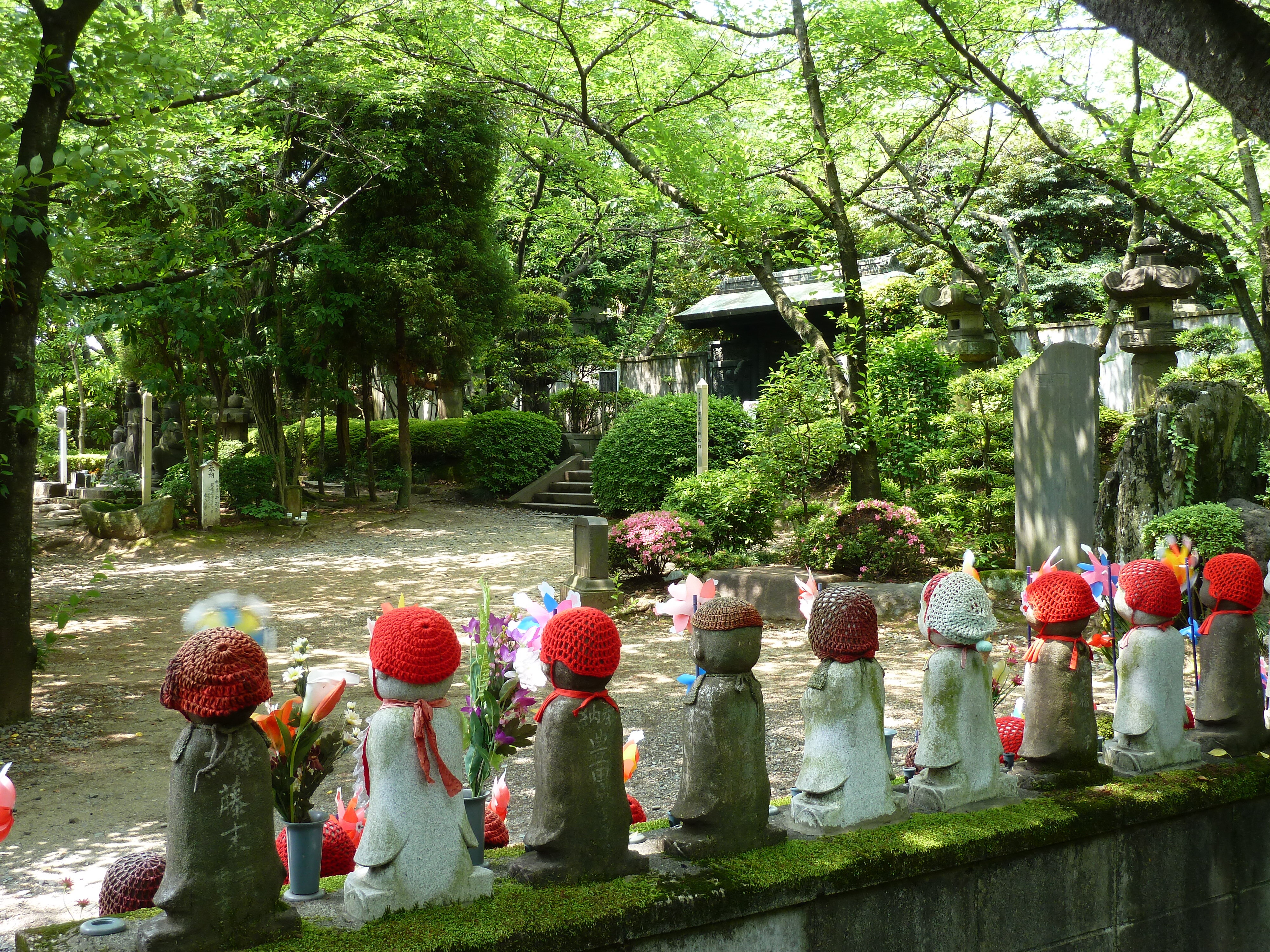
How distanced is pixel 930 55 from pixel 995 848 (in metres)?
8.35

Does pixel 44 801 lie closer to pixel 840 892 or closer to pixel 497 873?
pixel 497 873

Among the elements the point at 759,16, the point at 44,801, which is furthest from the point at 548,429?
the point at 44,801

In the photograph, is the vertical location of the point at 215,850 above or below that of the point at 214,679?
below

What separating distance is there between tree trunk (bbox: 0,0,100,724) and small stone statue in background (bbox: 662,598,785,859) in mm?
5195

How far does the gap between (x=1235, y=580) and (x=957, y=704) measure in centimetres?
112

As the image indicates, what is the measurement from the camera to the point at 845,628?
232cm

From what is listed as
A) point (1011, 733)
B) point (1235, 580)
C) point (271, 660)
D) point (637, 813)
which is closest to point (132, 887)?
point (637, 813)

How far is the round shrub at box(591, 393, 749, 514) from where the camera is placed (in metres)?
13.7

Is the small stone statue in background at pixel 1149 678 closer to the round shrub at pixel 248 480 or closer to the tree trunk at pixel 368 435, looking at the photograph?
the round shrub at pixel 248 480

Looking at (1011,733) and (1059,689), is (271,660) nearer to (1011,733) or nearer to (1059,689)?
(1011,733)

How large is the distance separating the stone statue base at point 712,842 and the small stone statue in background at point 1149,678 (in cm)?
130

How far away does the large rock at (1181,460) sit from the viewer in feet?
27.8

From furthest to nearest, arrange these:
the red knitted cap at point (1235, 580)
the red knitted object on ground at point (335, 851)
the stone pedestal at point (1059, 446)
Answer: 1. the stone pedestal at point (1059, 446)
2. the red knitted cap at point (1235, 580)
3. the red knitted object on ground at point (335, 851)

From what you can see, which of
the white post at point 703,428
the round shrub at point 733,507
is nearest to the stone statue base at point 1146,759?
the round shrub at point 733,507
